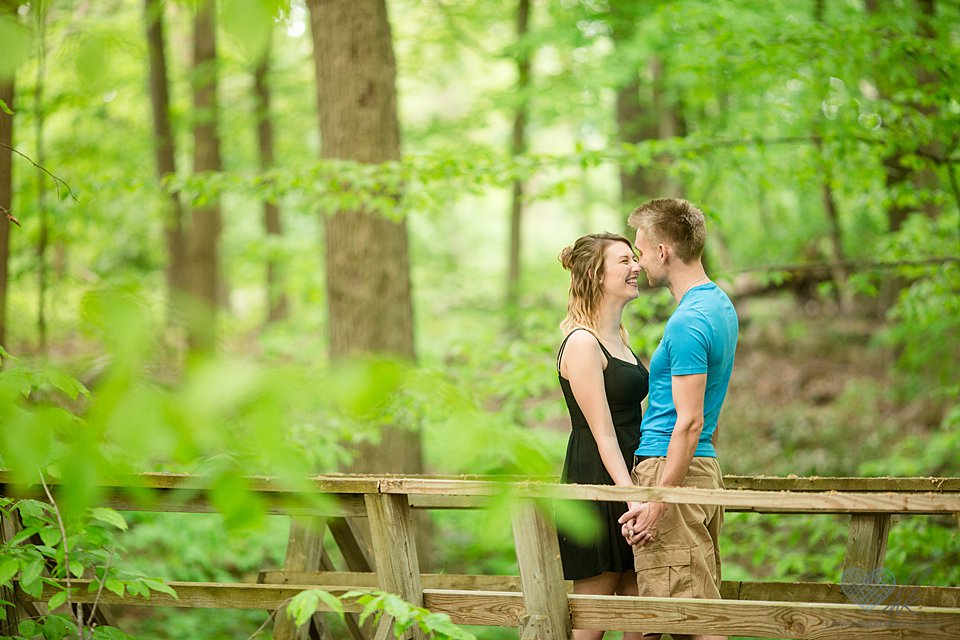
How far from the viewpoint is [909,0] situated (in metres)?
8.88

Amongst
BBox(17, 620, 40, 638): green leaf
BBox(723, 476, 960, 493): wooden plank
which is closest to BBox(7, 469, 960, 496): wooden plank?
BBox(723, 476, 960, 493): wooden plank

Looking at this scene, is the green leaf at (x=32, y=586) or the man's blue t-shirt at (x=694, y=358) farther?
the man's blue t-shirt at (x=694, y=358)

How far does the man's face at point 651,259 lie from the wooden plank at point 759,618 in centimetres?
113

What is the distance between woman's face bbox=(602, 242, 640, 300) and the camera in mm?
3326

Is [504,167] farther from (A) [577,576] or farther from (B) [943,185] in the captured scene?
(B) [943,185]

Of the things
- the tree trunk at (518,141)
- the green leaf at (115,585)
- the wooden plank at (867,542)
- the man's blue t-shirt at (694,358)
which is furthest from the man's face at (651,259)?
the tree trunk at (518,141)

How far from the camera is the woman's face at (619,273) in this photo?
3326 millimetres

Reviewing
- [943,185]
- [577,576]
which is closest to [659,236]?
[577,576]

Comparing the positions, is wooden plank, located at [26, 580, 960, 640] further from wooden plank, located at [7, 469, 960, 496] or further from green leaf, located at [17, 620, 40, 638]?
wooden plank, located at [7, 469, 960, 496]

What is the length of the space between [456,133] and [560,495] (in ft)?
35.5

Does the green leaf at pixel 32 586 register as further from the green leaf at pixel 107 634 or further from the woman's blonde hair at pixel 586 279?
the woman's blonde hair at pixel 586 279

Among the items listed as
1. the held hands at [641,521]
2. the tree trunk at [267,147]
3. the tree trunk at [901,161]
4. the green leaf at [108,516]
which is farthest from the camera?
the tree trunk at [267,147]

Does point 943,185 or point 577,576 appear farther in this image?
point 943,185

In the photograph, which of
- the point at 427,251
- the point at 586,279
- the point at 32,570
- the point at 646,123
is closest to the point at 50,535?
the point at 32,570
